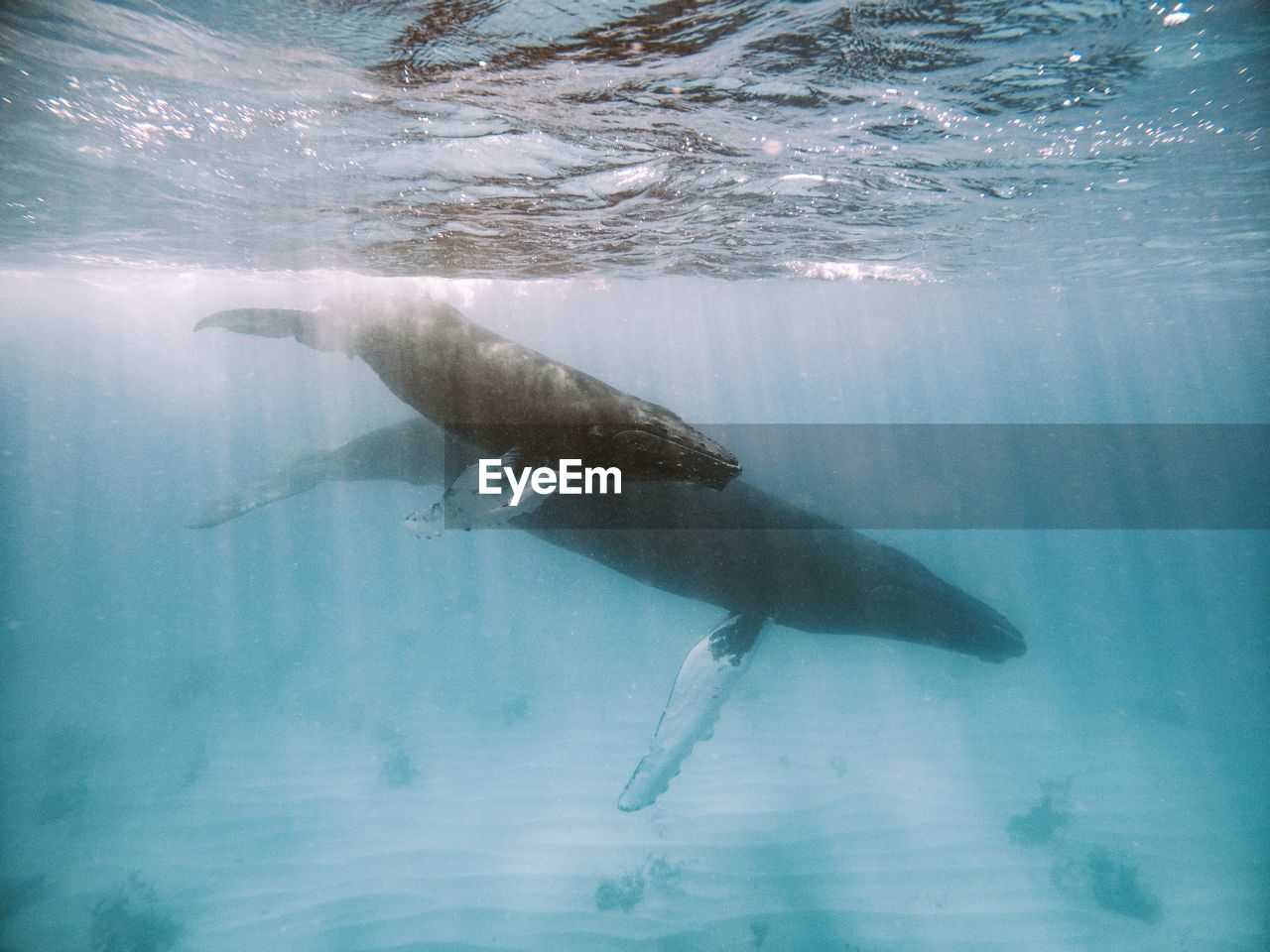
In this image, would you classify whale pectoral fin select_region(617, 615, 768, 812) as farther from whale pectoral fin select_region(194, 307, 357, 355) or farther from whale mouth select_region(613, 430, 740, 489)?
whale pectoral fin select_region(194, 307, 357, 355)

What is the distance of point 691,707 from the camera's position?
20.5ft

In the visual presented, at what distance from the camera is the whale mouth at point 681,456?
3.20 meters

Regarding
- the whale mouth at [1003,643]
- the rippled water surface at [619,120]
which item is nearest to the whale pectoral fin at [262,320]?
the rippled water surface at [619,120]

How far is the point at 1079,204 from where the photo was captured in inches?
492

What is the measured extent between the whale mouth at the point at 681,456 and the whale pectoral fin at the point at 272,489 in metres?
7.08

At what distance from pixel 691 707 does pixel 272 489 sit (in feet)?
23.3

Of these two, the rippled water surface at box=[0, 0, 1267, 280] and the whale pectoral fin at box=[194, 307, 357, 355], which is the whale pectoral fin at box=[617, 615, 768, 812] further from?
the rippled water surface at box=[0, 0, 1267, 280]
